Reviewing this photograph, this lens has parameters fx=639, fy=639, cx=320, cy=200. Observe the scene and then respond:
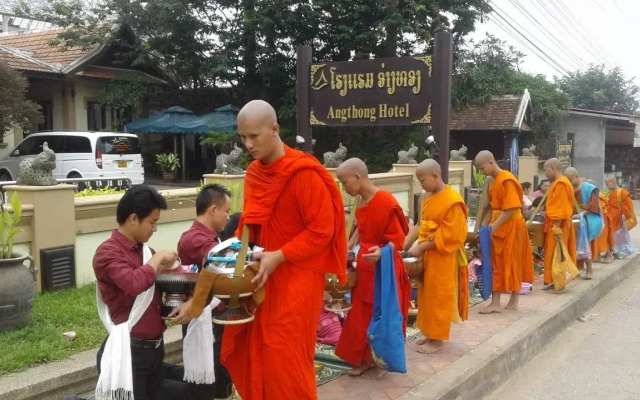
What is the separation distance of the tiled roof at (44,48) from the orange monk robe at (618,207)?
15.1 m

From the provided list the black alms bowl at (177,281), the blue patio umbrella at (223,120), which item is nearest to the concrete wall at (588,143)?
the blue patio umbrella at (223,120)

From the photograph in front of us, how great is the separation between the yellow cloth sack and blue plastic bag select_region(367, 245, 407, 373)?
3.86 metres

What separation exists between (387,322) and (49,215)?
3.56 meters

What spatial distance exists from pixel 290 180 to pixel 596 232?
7.29m

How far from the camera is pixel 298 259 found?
297 cm

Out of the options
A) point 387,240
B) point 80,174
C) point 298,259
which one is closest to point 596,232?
point 387,240

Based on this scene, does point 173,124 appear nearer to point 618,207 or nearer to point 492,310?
point 618,207

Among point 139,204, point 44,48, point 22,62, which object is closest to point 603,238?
point 139,204

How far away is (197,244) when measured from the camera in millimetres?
3562

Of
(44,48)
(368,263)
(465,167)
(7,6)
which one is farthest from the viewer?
(7,6)

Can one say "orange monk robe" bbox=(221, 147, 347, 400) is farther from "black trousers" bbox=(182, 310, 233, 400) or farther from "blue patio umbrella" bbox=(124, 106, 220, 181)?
"blue patio umbrella" bbox=(124, 106, 220, 181)

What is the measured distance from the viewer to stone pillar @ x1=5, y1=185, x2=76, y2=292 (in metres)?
5.95

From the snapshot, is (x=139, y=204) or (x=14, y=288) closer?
(x=139, y=204)

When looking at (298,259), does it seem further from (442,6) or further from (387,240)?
(442,6)
